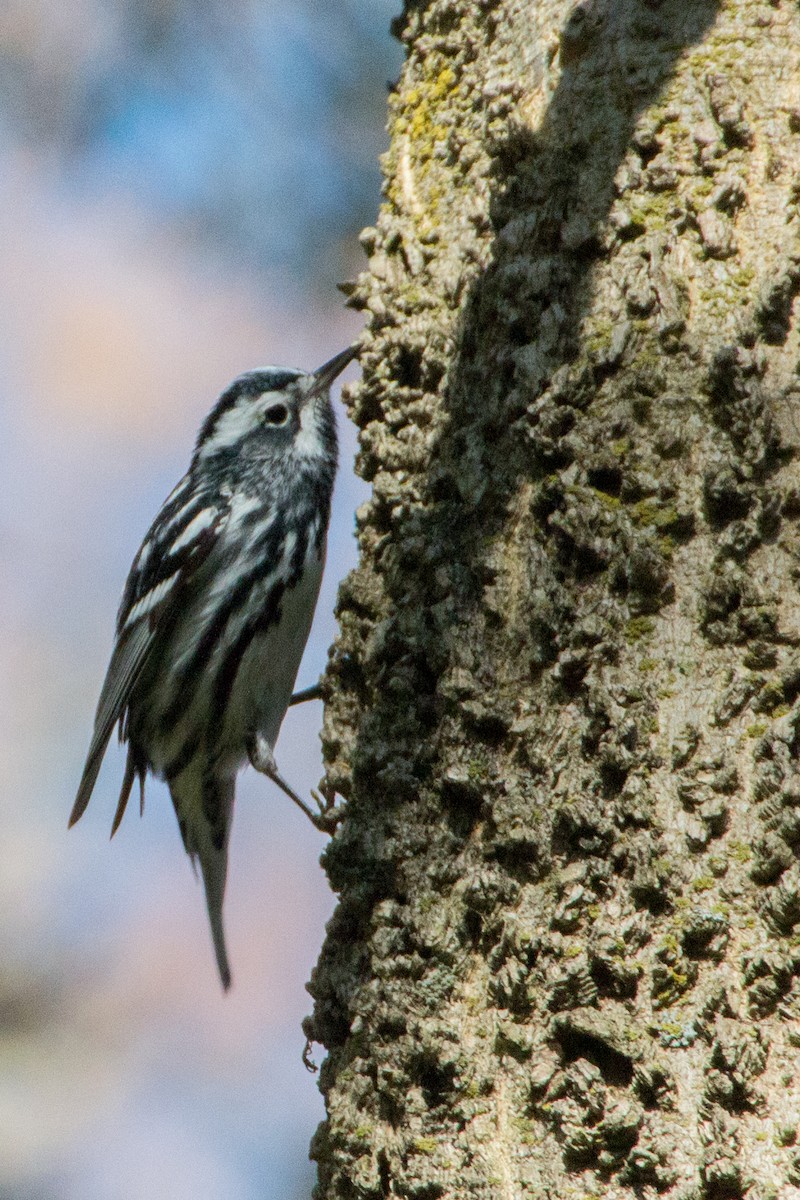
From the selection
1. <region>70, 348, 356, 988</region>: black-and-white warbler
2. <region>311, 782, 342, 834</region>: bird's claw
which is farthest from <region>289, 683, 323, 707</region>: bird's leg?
<region>311, 782, 342, 834</region>: bird's claw

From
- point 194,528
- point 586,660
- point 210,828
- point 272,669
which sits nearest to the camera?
point 586,660

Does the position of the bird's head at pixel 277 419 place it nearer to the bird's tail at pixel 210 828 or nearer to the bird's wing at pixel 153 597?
the bird's wing at pixel 153 597

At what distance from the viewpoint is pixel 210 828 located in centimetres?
396

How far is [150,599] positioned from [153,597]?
0.06 feet

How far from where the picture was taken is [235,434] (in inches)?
167

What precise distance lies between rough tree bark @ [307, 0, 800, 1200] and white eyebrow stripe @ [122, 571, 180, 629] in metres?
1.57

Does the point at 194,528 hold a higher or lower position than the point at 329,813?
higher

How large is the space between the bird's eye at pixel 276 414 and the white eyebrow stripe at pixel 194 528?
36 centimetres

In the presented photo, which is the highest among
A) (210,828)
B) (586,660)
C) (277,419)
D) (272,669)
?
(277,419)

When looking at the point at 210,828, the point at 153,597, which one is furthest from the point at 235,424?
the point at 210,828

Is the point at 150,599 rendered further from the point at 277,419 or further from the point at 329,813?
the point at 329,813

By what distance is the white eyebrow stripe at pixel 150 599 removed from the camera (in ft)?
13.3

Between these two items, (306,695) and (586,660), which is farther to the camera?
(306,695)

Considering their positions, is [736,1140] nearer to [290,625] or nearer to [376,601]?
[376,601]
